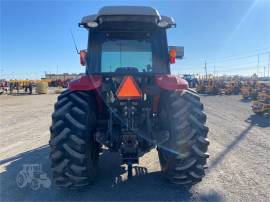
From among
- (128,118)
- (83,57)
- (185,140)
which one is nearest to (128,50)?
(83,57)

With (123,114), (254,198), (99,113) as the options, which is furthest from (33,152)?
(254,198)

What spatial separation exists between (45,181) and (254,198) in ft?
10.2

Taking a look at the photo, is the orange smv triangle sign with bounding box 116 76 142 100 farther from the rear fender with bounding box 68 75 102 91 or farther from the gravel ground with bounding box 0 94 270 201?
the gravel ground with bounding box 0 94 270 201

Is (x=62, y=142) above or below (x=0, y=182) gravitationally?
above

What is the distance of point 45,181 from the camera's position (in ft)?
13.9

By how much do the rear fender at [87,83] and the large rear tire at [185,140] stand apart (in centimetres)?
106

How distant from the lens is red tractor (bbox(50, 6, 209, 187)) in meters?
3.56

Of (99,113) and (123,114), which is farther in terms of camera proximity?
(99,113)

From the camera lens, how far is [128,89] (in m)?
3.50

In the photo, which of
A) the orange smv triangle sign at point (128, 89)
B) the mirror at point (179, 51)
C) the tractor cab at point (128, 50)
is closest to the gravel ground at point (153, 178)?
the orange smv triangle sign at point (128, 89)

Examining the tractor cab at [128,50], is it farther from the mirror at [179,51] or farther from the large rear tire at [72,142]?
the large rear tire at [72,142]

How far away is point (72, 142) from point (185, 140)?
152 cm

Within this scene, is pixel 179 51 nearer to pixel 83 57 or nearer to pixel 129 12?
→ pixel 129 12

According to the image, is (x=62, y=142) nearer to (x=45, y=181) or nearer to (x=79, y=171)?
(x=79, y=171)
